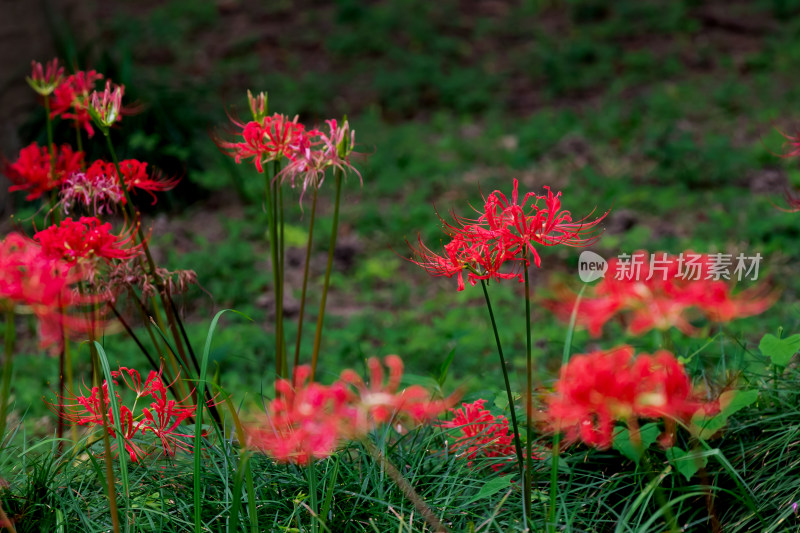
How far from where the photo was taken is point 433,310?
444 centimetres

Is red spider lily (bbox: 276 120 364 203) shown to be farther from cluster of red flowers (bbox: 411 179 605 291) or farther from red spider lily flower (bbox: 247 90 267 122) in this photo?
cluster of red flowers (bbox: 411 179 605 291)

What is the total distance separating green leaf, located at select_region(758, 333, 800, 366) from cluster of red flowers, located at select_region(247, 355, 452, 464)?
902 millimetres

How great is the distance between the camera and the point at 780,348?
208 cm

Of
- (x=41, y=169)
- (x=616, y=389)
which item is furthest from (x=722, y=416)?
(x=41, y=169)

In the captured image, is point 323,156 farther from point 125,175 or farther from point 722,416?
point 722,416

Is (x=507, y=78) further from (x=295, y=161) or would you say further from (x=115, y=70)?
(x=295, y=161)

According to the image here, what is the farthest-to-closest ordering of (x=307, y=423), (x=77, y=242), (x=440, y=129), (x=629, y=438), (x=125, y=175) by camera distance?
(x=440, y=129) < (x=125, y=175) < (x=629, y=438) < (x=77, y=242) < (x=307, y=423)

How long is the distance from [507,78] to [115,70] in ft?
13.5

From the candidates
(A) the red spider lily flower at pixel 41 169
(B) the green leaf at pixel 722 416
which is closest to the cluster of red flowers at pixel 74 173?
(A) the red spider lily flower at pixel 41 169

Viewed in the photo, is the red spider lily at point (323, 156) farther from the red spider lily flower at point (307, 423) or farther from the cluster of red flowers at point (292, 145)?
the red spider lily flower at point (307, 423)

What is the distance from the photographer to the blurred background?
4309 millimetres

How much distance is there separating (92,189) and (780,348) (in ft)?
6.35

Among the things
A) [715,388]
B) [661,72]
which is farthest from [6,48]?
[661,72]

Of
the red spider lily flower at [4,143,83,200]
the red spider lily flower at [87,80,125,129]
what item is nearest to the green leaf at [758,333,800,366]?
the red spider lily flower at [87,80,125,129]
